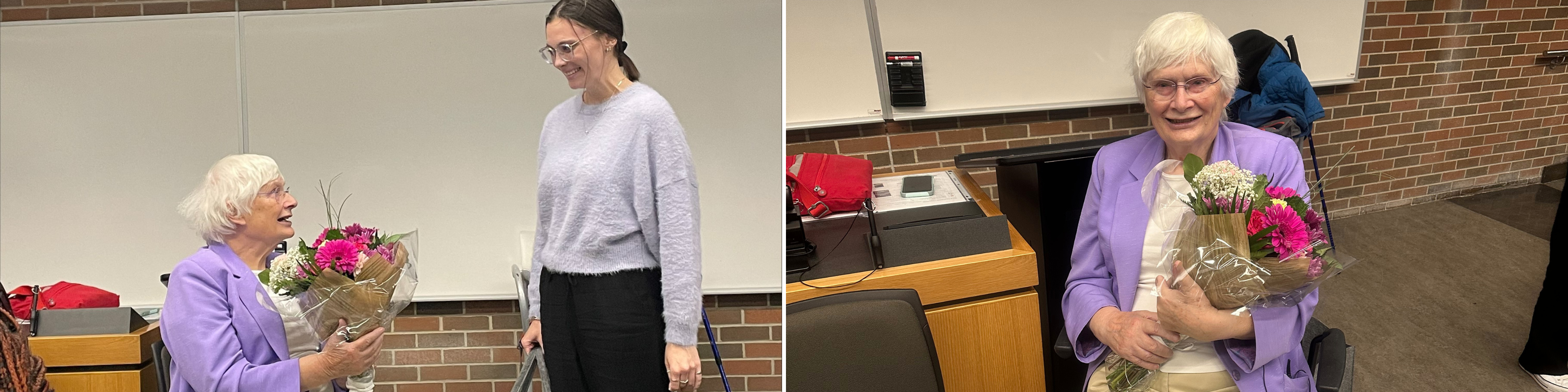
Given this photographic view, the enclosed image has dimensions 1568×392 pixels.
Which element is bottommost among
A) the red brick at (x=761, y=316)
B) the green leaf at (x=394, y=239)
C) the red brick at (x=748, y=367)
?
the red brick at (x=748, y=367)

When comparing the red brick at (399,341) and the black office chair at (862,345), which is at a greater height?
the black office chair at (862,345)

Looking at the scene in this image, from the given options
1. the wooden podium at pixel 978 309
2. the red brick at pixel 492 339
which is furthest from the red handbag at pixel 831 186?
the red brick at pixel 492 339

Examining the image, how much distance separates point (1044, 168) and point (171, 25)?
306 cm

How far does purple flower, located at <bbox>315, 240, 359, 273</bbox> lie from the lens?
62.2 inches

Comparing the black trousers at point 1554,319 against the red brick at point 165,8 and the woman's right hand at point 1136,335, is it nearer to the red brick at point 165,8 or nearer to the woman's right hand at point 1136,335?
the woman's right hand at point 1136,335

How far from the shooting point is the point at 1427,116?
14.1 ft

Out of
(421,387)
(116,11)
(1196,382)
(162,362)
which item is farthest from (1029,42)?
(116,11)

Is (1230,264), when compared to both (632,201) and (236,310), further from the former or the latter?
(236,310)

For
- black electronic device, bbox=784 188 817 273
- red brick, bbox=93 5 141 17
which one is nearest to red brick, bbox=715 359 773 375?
black electronic device, bbox=784 188 817 273

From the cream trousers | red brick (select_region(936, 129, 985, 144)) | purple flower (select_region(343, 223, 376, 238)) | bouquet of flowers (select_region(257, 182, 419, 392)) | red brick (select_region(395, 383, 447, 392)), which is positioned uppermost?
red brick (select_region(936, 129, 985, 144))

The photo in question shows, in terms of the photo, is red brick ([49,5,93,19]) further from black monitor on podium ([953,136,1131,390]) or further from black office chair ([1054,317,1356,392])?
black office chair ([1054,317,1356,392])

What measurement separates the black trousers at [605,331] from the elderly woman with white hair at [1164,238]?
2.93 feet

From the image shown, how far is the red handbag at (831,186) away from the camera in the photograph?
2.24 meters

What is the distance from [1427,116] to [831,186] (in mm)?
3838
